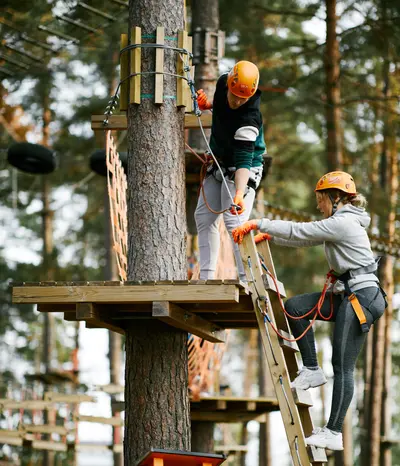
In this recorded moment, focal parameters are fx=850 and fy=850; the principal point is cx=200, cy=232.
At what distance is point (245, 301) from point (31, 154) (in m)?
4.75

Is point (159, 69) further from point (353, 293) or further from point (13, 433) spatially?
point (13, 433)

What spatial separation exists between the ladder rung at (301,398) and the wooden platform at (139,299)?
20.3 inches

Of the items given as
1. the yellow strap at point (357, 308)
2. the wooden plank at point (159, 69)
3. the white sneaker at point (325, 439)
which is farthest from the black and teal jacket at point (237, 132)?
the white sneaker at point (325, 439)

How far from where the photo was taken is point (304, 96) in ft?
34.8

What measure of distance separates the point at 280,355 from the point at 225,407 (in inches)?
131

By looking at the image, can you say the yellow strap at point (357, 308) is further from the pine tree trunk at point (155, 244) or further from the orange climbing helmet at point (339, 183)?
the pine tree trunk at point (155, 244)

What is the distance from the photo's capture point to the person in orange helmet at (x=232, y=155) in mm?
4422

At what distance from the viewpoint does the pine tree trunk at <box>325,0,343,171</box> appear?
976 centimetres

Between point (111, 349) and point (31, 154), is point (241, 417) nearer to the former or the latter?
point (31, 154)

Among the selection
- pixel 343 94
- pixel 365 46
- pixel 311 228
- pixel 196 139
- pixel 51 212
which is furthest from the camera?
pixel 51 212

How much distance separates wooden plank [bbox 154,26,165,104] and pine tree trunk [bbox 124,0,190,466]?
43mm

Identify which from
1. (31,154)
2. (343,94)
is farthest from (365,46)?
(31,154)

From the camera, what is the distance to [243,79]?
171 inches

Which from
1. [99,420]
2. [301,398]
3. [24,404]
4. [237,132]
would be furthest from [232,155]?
[99,420]
